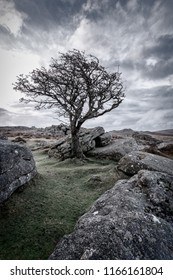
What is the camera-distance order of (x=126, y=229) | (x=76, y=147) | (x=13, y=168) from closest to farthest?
(x=126, y=229)
(x=13, y=168)
(x=76, y=147)

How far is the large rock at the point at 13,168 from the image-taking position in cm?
846

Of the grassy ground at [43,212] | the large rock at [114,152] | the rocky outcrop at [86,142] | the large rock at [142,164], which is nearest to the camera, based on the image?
the grassy ground at [43,212]

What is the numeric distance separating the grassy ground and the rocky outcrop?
9780 mm

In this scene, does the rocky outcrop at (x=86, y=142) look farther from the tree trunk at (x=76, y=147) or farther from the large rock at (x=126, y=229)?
the large rock at (x=126, y=229)

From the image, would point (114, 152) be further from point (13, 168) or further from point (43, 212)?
point (13, 168)

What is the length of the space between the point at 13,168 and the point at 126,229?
6.24 meters

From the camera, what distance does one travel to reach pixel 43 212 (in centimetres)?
873

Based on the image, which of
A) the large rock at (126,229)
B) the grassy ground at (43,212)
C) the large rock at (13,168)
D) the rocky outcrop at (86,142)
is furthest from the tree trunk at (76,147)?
the large rock at (126,229)

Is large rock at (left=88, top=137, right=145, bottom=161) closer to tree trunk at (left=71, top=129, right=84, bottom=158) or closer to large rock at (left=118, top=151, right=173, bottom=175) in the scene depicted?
tree trunk at (left=71, top=129, right=84, bottom=158)

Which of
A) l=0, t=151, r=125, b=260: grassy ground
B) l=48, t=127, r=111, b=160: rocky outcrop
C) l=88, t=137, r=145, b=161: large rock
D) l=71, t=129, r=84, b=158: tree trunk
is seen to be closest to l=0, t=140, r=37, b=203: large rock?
l=0, t=151, r=125, b=260: grassy ground

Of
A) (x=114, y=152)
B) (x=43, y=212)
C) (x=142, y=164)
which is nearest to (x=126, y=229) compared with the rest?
(x=43, y=212)

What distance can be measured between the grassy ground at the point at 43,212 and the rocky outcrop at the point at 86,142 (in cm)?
978
